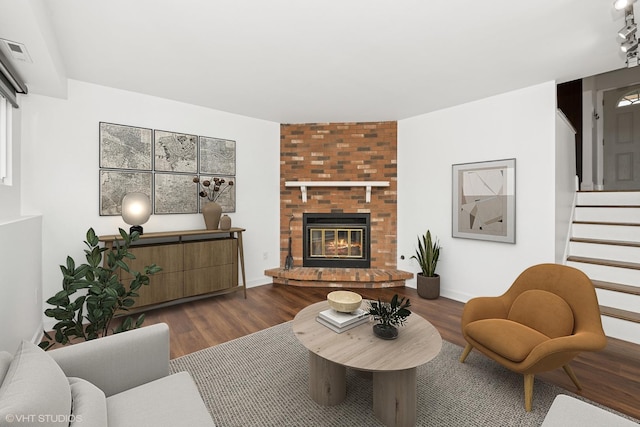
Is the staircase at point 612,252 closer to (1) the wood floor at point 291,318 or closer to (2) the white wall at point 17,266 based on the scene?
(1) the wood floor at point 291,318

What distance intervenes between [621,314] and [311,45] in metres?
3.63

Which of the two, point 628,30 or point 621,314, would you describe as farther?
point 621,314

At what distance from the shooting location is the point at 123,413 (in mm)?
1171

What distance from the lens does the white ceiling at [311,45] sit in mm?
1876

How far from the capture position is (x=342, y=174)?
179 inches

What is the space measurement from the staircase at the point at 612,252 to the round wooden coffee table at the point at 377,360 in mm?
2119

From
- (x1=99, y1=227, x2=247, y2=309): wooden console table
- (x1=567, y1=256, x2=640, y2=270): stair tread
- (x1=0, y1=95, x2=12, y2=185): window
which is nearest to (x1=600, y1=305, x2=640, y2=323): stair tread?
(x1=567, y1=256, x2=640, y2=270): stair tread

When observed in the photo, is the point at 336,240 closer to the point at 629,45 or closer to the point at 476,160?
the point at 476,160

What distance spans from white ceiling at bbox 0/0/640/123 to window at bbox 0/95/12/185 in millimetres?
307

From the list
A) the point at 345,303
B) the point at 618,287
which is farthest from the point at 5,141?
the point at 618,287

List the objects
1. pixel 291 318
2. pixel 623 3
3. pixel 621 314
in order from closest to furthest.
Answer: pixel 623 3 < pixel 621 314 < pixel 291 318

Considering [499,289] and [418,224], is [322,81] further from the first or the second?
[499,289]

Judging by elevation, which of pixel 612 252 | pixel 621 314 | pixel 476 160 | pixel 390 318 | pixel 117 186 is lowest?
pixel 621 314

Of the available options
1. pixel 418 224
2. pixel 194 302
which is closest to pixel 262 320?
pixel 194 302
